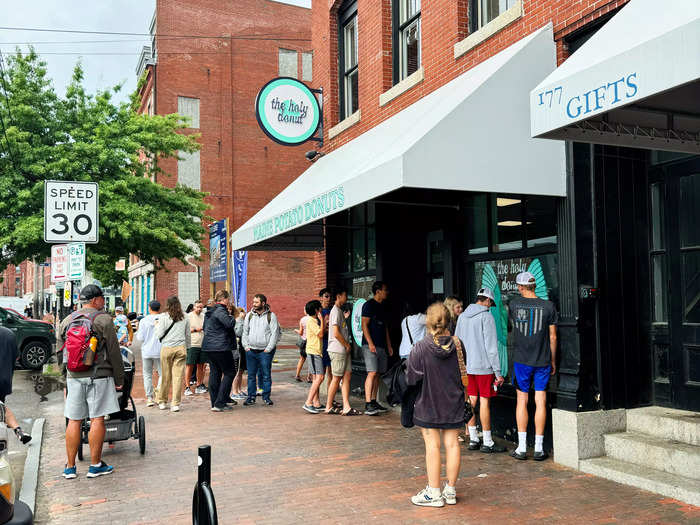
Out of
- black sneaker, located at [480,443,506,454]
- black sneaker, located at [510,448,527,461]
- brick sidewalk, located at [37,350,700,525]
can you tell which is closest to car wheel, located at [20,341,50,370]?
brick sidewalk, located at [37,350,700,525]

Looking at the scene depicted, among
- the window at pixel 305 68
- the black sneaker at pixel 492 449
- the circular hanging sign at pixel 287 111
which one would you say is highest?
the window at pixel 305 68

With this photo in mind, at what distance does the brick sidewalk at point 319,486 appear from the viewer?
5129 millimetres

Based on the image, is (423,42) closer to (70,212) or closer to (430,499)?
(70,212)

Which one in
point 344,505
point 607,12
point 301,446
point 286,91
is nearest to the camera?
point 344,505

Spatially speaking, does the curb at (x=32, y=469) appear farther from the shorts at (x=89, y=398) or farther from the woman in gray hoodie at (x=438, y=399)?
the woman in gray hoodie at (x=438, y=399)

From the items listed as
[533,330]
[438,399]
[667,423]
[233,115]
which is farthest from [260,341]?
[233,115]

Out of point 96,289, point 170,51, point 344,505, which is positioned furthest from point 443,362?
point 170,51

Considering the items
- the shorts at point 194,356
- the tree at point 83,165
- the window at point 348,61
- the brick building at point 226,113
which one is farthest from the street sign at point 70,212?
the brick building at point 226,113

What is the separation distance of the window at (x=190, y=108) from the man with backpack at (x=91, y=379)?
3127cm

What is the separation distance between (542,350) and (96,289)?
457 centimetres

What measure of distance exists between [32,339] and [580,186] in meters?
15.5

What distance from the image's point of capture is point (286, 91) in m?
11.9

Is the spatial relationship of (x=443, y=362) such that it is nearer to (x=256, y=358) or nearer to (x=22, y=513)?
(x=22, y=513)

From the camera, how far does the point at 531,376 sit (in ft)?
22.0
